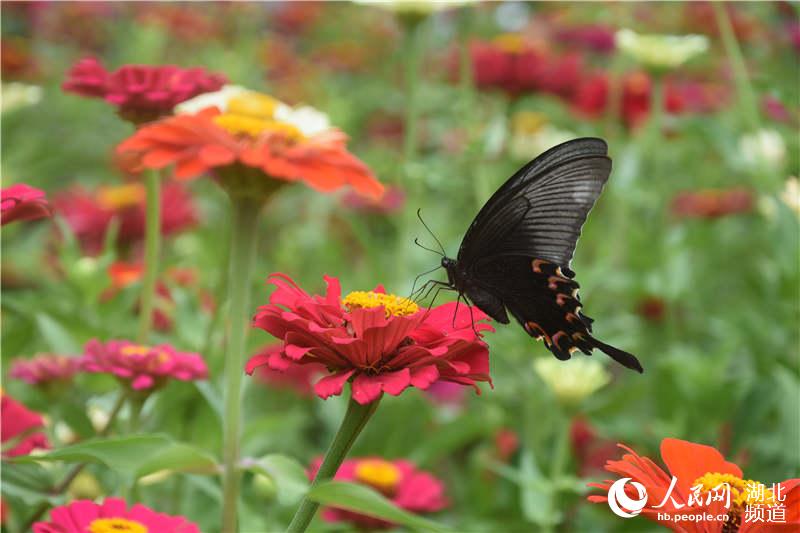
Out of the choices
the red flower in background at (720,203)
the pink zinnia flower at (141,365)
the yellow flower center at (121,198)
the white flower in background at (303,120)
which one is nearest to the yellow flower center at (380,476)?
the pink zinnia flower at (141,365)

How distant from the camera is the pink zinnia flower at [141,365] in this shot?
850 mm

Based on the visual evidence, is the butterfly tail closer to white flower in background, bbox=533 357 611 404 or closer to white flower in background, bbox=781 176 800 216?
white flower in background, bbox=533 357 611 404

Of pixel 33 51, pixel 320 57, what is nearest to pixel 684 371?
pixel 320 57

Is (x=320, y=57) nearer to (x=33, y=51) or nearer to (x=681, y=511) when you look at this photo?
(x=33, y=51)

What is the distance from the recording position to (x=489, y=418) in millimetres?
1545

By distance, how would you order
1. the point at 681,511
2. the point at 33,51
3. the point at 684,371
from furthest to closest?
the point at 33,51
the point at 684,371
the point at 681,511

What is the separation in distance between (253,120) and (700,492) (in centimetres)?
42

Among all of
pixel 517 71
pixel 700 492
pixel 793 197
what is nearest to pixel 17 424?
pixel 700 492

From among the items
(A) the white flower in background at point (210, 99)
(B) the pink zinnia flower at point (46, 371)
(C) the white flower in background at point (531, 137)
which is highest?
(C) the white flower in background at point (531, 137)

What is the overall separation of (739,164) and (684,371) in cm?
44

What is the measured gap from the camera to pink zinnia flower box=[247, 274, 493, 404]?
2.04 ft

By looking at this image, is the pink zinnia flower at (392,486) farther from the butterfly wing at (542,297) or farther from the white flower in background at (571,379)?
the butterfly wing at (542,297)

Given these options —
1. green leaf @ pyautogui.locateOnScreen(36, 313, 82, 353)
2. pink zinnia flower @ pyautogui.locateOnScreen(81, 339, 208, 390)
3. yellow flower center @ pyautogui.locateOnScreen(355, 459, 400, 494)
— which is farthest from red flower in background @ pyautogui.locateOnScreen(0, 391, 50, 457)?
yellow flower center @ pyautogui.locateOnScreen(355, 459, 400, 494)

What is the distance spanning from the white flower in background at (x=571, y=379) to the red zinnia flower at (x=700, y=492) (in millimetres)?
533
